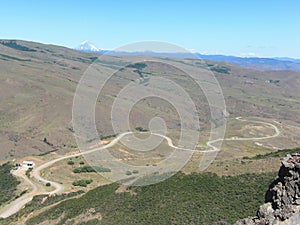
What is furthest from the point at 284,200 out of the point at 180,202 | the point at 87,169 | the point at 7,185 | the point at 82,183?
the point at 7,185

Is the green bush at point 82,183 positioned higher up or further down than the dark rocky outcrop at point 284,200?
further down

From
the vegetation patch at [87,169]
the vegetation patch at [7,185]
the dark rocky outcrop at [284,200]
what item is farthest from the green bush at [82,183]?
the dark rocky outcrop at [284,200]

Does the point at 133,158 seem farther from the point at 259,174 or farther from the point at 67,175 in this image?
the point at 259,174

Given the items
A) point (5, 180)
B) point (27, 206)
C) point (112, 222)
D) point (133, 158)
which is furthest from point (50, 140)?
point (112, 222)

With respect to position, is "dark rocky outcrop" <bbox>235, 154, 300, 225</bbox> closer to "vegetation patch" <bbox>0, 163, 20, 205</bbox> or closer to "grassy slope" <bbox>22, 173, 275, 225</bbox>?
"grassy slope" <bbox>22, 173, 275, 225</bbox>

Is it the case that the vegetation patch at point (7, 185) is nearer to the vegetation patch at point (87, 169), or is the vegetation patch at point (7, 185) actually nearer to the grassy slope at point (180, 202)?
Result: the vegetation patch at point (87, 169)

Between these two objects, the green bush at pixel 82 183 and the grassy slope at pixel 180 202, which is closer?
the grassy slope at pixel 180 202

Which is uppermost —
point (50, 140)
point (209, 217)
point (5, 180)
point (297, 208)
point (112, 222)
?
point (297, 208)
